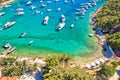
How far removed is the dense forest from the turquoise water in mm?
4741

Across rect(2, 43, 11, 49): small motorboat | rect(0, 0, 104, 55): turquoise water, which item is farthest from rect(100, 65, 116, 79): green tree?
rect(2, 43, 11, 49): small motorboat

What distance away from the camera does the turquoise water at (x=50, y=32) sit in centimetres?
7594

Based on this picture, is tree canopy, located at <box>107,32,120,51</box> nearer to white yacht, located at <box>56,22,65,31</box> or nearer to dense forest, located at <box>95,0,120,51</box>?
dense forest, located at <box>95,0,120,51</box>

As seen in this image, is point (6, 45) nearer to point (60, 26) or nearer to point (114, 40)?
point (60, 26)

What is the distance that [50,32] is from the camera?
8444 centimetres

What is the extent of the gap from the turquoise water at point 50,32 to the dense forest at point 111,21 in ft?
15.6

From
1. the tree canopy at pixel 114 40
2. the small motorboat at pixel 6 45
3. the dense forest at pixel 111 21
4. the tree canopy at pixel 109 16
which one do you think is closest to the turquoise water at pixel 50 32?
the small motorboat at pixel 6 45

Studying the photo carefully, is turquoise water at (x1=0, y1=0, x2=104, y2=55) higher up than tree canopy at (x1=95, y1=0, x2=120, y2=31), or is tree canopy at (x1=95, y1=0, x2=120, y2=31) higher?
tree canopy at (x1=95, y1=0, x2=120, y2=31)

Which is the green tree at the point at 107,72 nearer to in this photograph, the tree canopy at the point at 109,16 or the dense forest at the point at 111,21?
the dense forest at the point at 111,21

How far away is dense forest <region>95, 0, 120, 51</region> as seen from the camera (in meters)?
71.1

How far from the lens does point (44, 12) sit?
98500 millimetres

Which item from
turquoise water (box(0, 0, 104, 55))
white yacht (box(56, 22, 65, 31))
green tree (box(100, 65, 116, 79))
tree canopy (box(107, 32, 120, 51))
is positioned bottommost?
turquoise water (box(0, 0, 104, 55))

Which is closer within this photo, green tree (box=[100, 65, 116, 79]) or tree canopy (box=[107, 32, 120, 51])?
green tree (box=[100, 65, 116, 79])

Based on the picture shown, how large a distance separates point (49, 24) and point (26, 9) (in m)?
16.6
